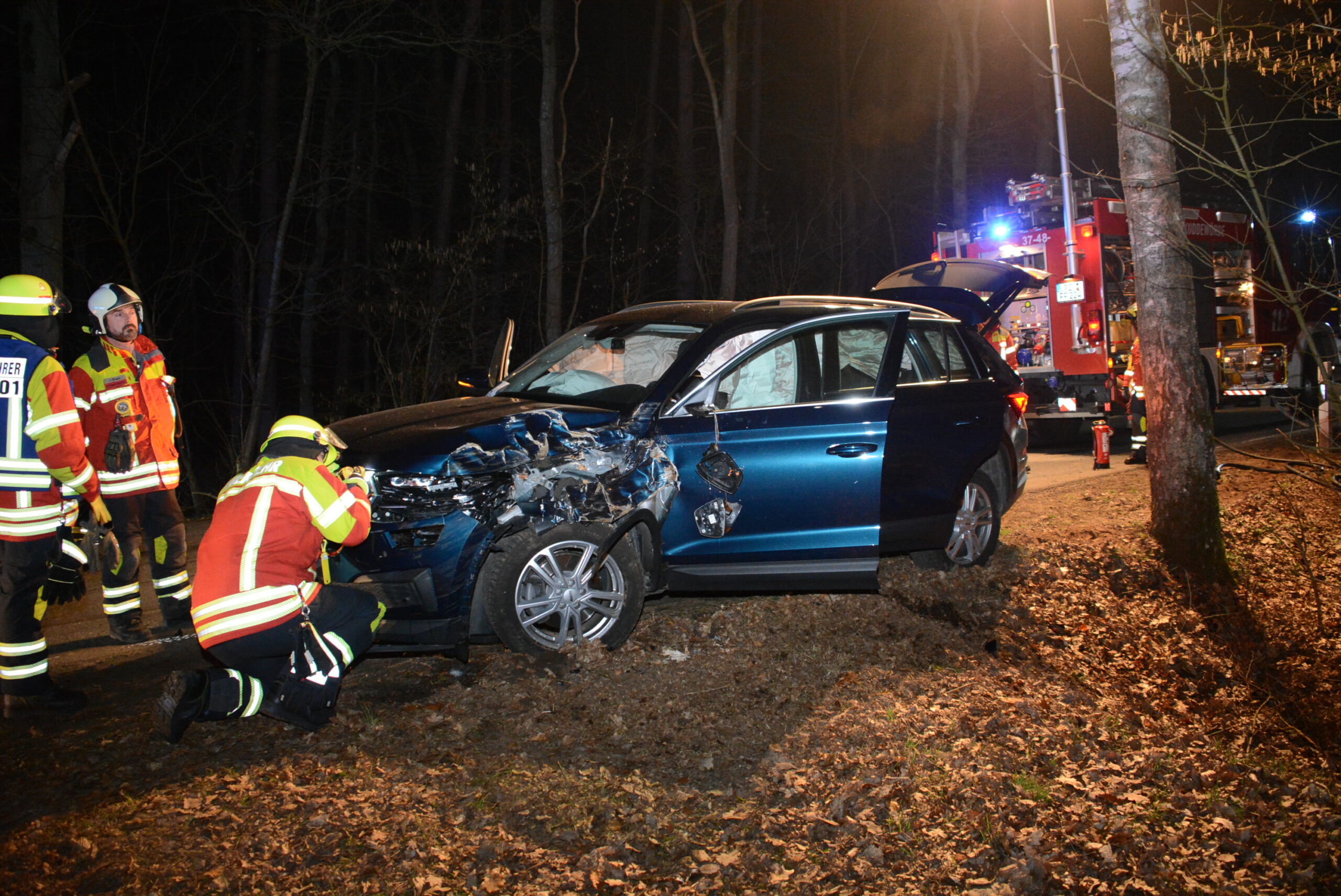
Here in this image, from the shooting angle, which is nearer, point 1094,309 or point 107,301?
point 107,301

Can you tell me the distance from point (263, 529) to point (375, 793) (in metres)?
1.18

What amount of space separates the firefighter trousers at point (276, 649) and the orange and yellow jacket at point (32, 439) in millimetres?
1236

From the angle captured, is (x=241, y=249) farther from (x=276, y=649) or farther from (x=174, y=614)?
(x=276, y=649)

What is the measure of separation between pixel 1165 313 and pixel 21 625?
739 cm

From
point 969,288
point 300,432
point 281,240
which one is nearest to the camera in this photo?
point 300,432

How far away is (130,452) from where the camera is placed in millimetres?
5391

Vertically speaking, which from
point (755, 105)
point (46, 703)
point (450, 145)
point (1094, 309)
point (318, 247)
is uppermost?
point (755, 105)

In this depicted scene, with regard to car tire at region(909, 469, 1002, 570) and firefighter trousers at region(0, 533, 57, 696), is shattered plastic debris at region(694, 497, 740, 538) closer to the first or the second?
car tire at region(909, 469, 1002, 570)

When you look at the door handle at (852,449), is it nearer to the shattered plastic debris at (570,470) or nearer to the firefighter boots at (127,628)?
the shattered plastic debris at (570,470)

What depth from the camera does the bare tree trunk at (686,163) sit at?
2047cm

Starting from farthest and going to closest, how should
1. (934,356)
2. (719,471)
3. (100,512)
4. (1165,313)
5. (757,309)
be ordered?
(1165,313)
(934,356)
(757,309)
(719,471)
(100,512)

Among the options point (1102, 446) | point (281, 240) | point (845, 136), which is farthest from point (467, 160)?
point (1102, 446)

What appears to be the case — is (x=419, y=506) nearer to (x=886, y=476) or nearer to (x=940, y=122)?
(x=886, y=476)

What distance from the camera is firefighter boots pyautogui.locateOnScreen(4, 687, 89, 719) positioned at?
170 inches
